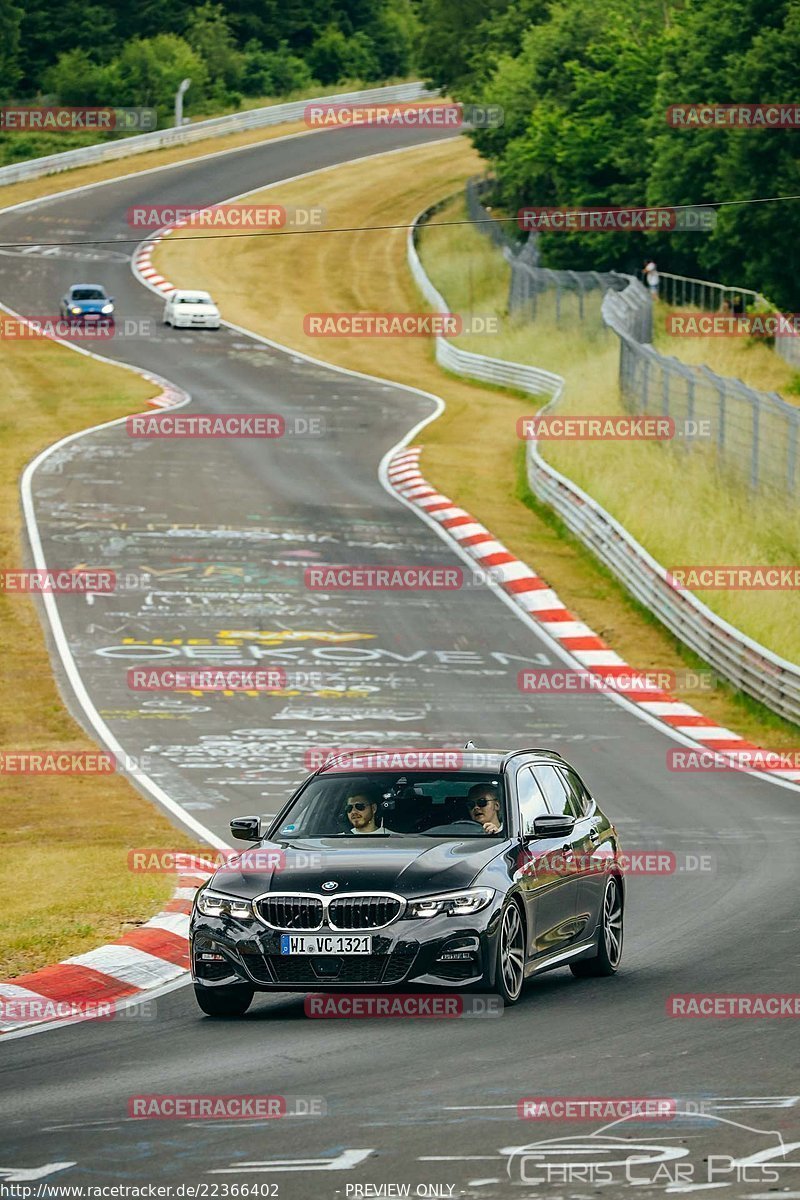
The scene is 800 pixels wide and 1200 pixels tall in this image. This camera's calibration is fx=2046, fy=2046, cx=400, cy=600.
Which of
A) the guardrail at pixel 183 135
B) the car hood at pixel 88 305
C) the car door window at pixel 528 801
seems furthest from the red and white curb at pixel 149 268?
the car door window at pixel 528 801

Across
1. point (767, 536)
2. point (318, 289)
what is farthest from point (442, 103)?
point (767, 536)

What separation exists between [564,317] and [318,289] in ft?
51.6

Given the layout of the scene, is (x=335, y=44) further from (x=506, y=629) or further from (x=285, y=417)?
(x=506, y=629)

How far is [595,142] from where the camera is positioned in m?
65.2

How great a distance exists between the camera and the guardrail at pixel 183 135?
90250mm

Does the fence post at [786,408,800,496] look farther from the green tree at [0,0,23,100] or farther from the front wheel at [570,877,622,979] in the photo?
the green tree at [0,0,23,100]

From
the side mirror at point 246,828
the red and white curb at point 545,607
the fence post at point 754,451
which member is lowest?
the red and white curb at point 545,607

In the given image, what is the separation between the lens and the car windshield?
12094 millimetres

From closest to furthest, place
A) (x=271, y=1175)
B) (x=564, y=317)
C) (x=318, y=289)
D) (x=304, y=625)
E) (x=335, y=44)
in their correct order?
(x=271, y=1175), (x=304, y=625), (x=564, y=317), (x=318, y=289), (x=335, y=44)

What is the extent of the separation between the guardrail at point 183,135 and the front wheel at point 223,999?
8076 cm

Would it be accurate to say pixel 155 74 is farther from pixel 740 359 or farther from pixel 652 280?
pixel 740 359

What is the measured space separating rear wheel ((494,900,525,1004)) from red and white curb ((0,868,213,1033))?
2.23 m

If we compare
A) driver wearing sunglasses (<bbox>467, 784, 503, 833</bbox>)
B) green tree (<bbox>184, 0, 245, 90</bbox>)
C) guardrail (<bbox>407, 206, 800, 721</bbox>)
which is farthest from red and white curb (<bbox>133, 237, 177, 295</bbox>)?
driver wearing sunglasses (<bbox>467, 784, 503, 833</bbox>)

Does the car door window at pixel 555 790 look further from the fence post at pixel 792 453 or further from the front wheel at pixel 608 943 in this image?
the fence post at pixel 792 453
